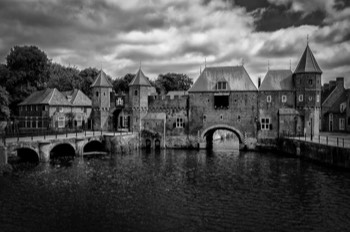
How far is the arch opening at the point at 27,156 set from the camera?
32897 mm

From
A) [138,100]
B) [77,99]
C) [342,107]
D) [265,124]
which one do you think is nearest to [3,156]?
[138,100]

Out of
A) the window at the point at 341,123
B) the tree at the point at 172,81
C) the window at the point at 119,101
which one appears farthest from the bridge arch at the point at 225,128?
the tree at the point at 172,81

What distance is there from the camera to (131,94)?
4841 cm

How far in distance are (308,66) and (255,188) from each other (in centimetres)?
2619

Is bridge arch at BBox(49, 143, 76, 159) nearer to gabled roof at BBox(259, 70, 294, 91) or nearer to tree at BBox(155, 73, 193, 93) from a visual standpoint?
gabled roof at BBox(259, 70, 294, 91)

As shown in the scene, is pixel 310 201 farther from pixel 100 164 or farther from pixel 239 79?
pixel 239 79

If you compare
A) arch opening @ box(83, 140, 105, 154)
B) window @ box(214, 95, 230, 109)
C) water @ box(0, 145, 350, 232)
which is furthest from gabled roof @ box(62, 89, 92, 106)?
water @ box(0, 145, 350, 232)

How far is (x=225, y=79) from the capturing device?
45.8 metres

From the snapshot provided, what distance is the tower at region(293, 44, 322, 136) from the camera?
4222 cm

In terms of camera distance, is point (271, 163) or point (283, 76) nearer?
point (271, 163)

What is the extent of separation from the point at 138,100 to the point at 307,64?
25083 mm

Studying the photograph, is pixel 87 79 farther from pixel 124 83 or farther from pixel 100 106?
pixel 100 106

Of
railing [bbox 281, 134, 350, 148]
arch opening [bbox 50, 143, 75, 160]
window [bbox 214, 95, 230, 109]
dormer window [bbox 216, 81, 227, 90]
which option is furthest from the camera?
window [bbox 214, 95, 230, 109]

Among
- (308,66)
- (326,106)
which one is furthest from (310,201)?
(326,106)
